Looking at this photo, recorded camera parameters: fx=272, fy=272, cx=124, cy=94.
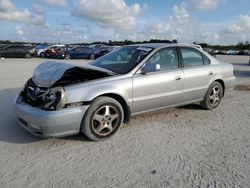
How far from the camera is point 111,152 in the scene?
3879 millimetres

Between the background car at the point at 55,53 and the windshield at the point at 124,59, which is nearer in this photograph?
the windshield at the point at 124,59

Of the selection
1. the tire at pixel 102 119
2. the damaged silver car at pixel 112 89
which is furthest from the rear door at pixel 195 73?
the tire at pixel 102 119

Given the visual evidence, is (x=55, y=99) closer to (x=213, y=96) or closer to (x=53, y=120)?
(x=53, y=120)

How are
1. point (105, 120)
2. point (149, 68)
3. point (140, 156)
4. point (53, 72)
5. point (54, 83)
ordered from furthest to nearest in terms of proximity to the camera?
point (149, 68) → point (53, 72) → point (105, 120) → point (54, 83) → point (140, 156)

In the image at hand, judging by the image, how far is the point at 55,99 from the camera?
3.89 meters

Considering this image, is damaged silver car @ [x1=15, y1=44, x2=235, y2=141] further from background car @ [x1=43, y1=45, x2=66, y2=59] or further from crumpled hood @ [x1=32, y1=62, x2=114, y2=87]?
background car @ [x1=43, y1=45, x2=66, y2=59]

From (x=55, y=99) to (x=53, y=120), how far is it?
1.00ft

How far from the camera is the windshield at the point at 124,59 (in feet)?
16.1

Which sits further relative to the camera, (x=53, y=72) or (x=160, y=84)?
(x=160, y=84)

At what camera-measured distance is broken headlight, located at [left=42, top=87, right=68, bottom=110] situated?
3.88 m

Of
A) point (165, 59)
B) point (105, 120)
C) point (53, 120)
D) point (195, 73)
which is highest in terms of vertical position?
point (165, 59)

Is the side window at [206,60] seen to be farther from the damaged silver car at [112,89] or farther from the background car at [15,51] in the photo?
the background car at [15,51]

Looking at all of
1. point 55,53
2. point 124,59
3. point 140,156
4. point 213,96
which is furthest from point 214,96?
point 55,53

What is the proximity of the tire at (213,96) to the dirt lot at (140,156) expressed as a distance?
638 millimetres
